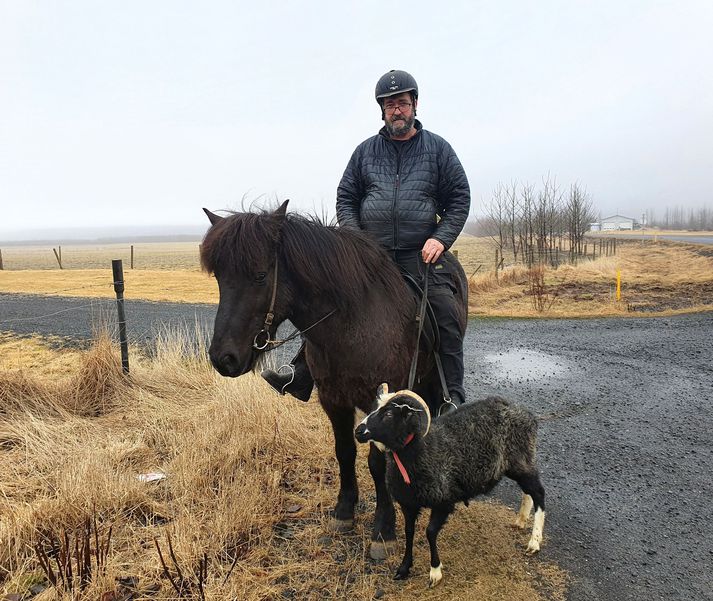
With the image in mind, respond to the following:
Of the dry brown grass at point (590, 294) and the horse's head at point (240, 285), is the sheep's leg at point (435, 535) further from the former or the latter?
the dry brown grass at point (590, 294)

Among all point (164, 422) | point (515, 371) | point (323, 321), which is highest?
point (323, 321)

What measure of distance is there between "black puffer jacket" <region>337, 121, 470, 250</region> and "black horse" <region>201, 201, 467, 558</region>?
0.35 meters

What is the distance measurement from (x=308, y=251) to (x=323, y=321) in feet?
1.64

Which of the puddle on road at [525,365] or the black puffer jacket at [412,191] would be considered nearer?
the black puffer jacket at [412,191]

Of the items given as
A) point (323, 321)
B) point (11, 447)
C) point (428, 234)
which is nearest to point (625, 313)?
point (428, 234)

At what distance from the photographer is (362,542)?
12.0ft

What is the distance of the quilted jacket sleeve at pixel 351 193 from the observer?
12.8 feet

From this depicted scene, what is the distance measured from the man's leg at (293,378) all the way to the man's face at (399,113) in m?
1.90

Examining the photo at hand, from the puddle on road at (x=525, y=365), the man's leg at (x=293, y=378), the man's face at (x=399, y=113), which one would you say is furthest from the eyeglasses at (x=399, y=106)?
the puddle on road at (x=525, y=365)

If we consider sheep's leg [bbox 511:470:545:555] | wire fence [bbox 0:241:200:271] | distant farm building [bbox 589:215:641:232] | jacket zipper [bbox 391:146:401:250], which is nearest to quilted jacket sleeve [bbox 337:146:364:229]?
jacket zipper [bbox 391:146:401:250]

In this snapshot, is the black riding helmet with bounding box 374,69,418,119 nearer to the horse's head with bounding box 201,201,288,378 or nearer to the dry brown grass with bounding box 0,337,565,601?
the horse's head with bounding box 201,201,288,378

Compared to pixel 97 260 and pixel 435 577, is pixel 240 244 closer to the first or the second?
pixel 435 577

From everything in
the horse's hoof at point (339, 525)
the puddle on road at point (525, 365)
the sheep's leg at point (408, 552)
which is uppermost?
the sheep's leg at point (408, 552)

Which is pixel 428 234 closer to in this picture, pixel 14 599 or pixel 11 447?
pixel 14 599
